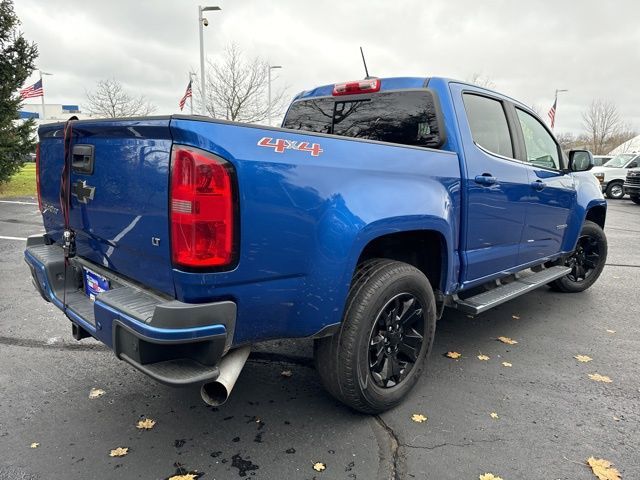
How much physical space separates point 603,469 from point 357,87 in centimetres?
287

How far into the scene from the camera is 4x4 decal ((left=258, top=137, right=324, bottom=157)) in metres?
2.05

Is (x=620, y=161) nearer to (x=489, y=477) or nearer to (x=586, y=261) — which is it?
(x=586, y=261)

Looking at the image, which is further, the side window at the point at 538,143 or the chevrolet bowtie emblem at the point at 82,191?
the side window at the point at 538,143

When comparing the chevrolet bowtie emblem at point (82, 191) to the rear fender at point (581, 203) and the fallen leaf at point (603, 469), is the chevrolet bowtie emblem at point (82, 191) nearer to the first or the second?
the fallen leaf at point (603, 469)

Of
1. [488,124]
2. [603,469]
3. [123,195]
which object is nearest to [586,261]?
[488,124]

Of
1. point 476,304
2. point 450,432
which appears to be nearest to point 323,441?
point 450,432

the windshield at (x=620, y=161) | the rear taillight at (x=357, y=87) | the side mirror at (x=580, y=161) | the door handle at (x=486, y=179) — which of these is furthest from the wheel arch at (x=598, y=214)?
the windshield at (x=620, y=161)

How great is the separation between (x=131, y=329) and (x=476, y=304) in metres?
2.43

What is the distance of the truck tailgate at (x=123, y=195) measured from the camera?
6.66ft

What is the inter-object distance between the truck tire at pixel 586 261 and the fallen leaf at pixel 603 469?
3378 millimetres

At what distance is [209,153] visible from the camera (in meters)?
1.90

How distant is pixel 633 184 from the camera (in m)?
18.0

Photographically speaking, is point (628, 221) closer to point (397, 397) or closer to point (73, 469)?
point (397, 397)

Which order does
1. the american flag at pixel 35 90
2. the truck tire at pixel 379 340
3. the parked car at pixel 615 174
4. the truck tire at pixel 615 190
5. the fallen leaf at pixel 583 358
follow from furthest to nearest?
1. the truck tire at pixel 615 190
2. the parked car at pixel 615 174
3. the american flag at pixel 35 90
4. the fallen leaf at pixel 583 358
5. the truck tire at pixel 379 340
